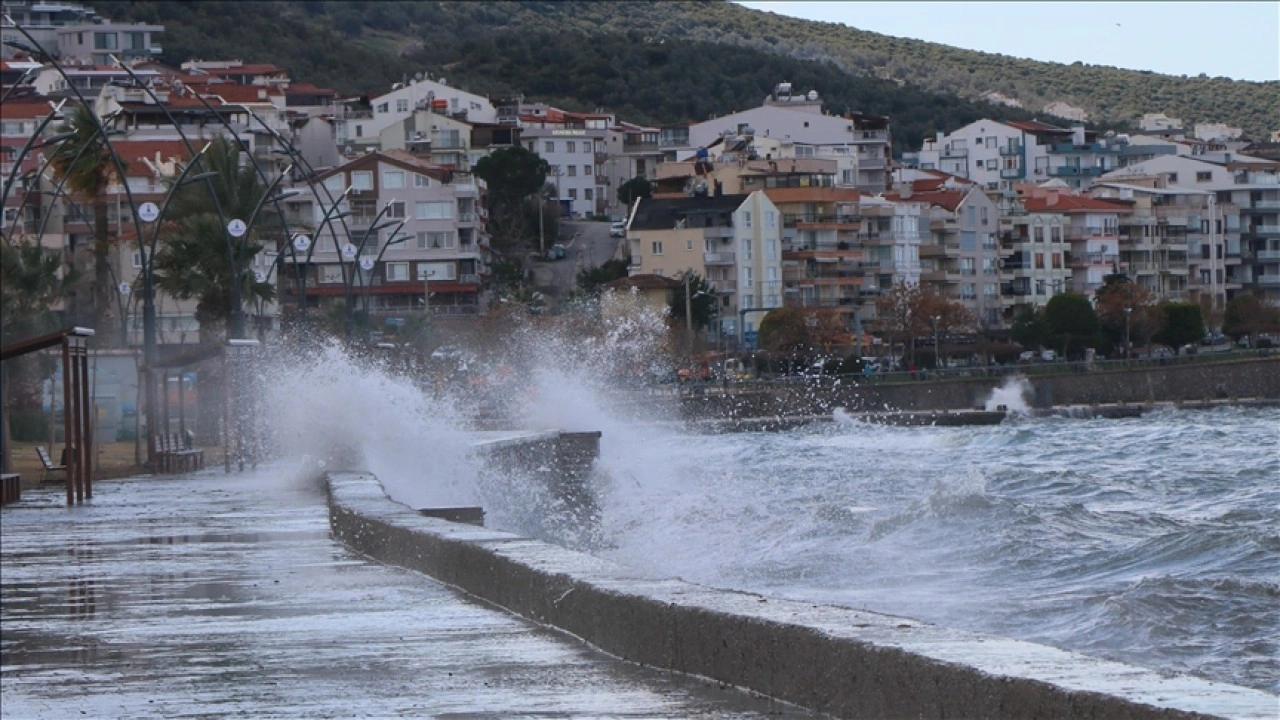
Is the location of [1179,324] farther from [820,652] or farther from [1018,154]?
[820,652]

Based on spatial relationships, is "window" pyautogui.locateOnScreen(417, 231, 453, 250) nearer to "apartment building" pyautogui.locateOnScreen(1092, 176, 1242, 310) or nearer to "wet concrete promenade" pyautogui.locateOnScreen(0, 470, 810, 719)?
"apartment building" pyautogui.locateOnScreen(1092, 176, 1242, 310)

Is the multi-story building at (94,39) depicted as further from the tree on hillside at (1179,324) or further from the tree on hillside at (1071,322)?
the tree on hillside at (1179,324)

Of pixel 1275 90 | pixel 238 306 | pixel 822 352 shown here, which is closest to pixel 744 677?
pixel 1275 90

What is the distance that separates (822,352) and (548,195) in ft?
122

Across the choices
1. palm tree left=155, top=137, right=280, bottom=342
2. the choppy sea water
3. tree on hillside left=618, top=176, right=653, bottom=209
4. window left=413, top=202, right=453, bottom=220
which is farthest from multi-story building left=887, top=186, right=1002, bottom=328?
the choppy sea water

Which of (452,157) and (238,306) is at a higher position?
(452,157)

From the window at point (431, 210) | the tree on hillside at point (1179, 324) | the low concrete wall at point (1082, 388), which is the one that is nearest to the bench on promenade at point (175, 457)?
the low concrete wall at point (1082, 388)

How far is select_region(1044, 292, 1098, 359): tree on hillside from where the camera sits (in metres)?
109

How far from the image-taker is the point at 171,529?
16953 millimetres

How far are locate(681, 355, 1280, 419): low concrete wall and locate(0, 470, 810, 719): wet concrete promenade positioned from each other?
3012 inches

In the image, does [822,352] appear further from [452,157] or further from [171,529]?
[171,529]

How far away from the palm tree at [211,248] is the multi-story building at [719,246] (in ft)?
158

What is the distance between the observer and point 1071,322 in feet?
357

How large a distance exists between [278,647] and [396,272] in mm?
103556
